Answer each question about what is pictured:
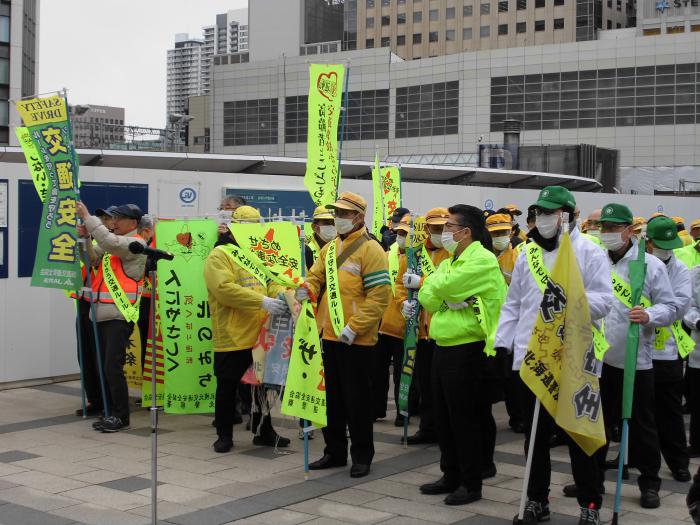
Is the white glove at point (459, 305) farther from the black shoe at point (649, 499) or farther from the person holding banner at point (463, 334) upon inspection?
the black shoe at point (649, 499)

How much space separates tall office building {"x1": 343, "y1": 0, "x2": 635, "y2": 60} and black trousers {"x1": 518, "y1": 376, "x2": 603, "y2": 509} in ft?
350

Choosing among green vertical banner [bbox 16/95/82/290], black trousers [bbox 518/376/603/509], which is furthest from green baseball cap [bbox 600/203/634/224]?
green vertical banner [bbox 16/95/82/290]

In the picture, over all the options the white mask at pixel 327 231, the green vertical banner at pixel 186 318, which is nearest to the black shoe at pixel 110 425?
the green vertical banner at pixel 186 318

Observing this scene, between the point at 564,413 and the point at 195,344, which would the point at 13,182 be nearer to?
the point at 195,344

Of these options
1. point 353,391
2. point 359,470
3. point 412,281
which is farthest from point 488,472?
point 412,281

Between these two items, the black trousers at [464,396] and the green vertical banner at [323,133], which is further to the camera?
the green vertical banner at [323,133]

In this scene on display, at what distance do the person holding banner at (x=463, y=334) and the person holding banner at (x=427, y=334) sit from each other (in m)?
1.19

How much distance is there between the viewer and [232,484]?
7.05 m

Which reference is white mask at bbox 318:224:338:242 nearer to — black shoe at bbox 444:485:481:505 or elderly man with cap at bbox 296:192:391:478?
elderly man with cap at bbox 296:192:391:478

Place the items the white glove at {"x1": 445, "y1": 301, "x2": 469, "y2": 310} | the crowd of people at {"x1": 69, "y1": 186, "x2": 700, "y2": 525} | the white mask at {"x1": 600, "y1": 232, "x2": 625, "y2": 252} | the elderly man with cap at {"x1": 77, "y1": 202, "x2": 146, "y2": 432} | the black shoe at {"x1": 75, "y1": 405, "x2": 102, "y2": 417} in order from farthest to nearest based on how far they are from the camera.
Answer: the black shoe at {"x1": 75, "y1": 405, "x2": 102, "y2": 417} < the elderly man with cap at {"x1": 77, "y1": 202, "x2": 146, "y2": 432} < the white mask at {"x1": 600, "y1": 232, "x2": 625, "y2": 252} < the white glove at {"x1": 445, "y1": 301, "x2": 469, "y2": 310} < the crowd of people at {"x1": 69, "y1": 186, "x2": 700, "y2": 525}

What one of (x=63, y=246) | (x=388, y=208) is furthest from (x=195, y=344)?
(x=388, y=208)

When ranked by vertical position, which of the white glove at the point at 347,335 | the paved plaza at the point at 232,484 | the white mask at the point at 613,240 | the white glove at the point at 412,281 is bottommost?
the paved plaza at the point at 232,484

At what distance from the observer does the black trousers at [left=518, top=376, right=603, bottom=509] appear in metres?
5.79

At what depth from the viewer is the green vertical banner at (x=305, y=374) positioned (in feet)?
24.0
